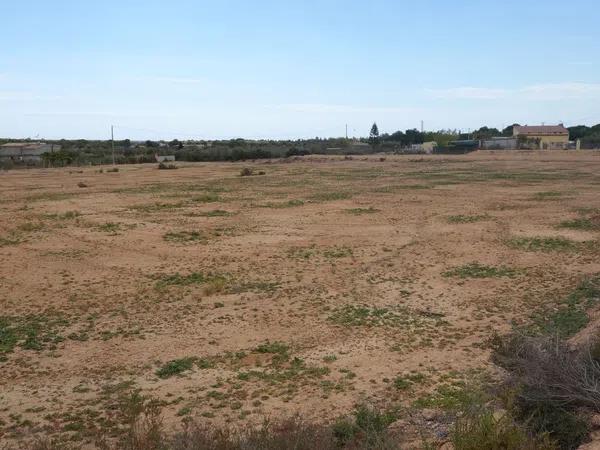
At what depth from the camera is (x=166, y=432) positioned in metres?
6.19

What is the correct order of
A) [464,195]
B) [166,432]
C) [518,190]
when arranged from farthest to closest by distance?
1. [518,190]
2. [464,195]
3. [166,432]

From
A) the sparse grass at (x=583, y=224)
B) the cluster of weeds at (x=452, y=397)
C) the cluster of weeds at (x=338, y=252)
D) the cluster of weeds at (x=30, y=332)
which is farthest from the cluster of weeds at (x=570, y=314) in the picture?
the sparse grass at (x=583, y=224)

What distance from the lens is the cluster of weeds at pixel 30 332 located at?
9172 mm

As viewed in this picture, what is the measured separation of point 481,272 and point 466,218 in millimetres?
8886

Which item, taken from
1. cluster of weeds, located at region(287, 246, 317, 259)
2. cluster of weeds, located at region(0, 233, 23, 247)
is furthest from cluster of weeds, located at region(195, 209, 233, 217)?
cluster of weeds, located at region(287, 246, 317, 259)

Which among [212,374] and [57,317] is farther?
[57,317]

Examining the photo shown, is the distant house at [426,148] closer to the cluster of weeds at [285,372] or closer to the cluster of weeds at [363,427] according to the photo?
the cluster of weeds at [285,372]

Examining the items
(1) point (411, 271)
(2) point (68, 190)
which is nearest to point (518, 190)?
(1) point (411, 271)

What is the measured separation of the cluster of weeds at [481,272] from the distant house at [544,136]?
88.8 metres

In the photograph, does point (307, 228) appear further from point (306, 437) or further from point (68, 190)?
point (68, 190)

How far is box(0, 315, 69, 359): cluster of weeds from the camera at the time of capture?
9172 millimetres

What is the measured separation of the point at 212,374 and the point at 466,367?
11.4ft

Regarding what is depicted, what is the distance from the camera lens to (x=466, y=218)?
2227cm

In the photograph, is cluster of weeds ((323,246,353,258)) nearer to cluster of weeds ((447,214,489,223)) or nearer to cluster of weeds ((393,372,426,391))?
cluster of weeds ((447,214,489,223))
